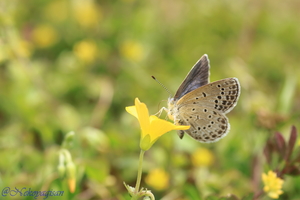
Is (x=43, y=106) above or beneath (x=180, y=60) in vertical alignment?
beneath

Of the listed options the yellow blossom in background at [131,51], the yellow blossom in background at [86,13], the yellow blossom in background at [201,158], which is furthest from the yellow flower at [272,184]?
the yellow blossom in background at [86,13]

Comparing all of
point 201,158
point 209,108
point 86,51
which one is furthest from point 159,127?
point 86,51

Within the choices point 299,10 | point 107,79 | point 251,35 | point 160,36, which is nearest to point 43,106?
point 107,79

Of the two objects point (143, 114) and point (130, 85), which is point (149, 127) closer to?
point (143, 114)

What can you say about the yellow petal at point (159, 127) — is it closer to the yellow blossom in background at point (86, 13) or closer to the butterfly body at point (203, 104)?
the butterfly body at point (203, 104)

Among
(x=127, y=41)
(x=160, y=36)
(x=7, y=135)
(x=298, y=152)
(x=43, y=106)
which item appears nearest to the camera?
(x=298, y=152)

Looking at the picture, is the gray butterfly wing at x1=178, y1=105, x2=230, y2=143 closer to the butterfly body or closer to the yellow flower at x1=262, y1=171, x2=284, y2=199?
the butterfly body

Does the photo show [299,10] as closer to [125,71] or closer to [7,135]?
[125,71]

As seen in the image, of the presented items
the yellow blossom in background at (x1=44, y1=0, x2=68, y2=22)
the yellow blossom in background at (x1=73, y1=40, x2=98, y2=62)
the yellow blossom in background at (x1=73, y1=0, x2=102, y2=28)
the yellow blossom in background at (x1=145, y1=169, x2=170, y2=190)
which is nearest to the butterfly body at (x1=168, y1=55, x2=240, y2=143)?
the yellow blossom in background at (x1=145, y1=169, x2=170, y2=190)
